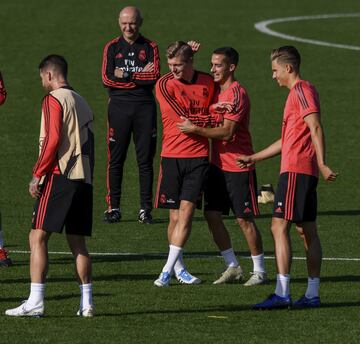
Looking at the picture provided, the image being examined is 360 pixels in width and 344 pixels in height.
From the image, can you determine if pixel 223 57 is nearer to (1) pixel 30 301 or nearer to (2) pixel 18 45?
(1) pixel 30 301

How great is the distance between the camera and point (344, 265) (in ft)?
50.0

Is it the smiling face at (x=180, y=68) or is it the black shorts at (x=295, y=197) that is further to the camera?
the smiling face at (x=180, y=68)

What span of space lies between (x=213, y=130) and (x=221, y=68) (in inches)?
24.7

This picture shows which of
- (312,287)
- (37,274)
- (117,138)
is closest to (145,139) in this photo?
(117,138)

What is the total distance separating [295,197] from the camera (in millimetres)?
12594

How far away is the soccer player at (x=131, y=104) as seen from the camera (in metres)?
18.5

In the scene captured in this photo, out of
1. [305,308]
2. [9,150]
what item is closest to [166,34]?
[9,150]

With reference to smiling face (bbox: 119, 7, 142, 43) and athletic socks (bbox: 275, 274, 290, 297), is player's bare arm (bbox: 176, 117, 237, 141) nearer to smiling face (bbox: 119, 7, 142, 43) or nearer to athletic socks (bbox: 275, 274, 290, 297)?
athletic socks (bbox: 275, 274, 290, 297)

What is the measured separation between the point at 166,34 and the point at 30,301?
68.4 ft

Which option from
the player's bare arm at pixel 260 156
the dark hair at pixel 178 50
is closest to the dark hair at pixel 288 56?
the player's bare arm at pixel 260 156

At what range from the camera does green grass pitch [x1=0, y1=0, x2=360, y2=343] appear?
1194 cm

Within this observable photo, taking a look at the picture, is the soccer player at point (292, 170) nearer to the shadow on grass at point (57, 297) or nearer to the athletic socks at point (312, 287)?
the athletic socks at point (312, 287)

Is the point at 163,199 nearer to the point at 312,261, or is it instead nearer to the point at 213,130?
the point at 213,130

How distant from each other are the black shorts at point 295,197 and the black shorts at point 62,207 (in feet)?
5.61
